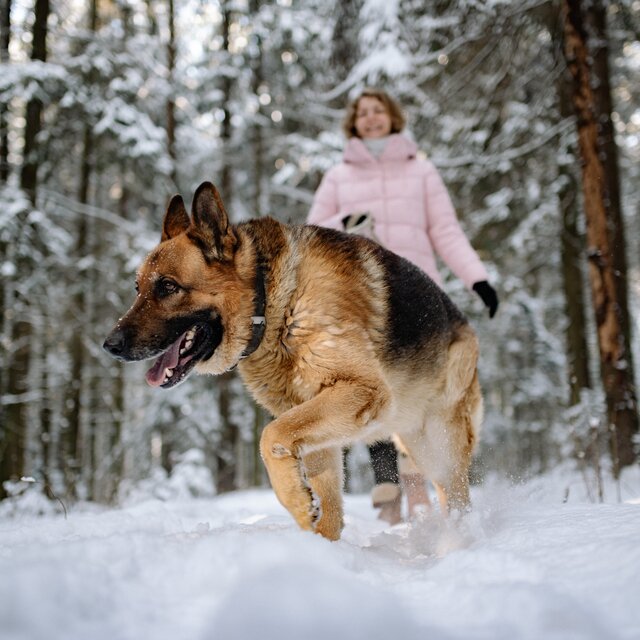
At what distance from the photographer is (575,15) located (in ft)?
17.9

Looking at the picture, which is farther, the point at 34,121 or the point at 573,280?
the point at 573,280

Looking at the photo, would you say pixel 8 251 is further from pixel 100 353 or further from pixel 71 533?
pixel 71 533

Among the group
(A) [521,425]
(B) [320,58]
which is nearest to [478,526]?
(B) [320,58]

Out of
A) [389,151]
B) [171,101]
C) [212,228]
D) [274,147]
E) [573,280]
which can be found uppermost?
[171,101]

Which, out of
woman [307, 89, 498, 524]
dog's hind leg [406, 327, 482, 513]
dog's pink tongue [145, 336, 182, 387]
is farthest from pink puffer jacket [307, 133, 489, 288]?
dog's pink tongue [145, 336, 182, 387]

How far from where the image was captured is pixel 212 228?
275 centimetres

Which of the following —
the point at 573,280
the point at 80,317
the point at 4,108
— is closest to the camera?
the point at 4,108

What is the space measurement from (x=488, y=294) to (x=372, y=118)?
68.8 inches

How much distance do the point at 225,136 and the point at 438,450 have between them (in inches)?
371

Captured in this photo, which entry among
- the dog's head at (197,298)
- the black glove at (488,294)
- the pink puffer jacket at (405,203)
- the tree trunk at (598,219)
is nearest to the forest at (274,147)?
the tree trunk at (598,219)

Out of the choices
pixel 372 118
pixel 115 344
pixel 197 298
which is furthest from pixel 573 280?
pixel 115 344

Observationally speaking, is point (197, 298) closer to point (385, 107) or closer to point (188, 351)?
point (188, 351)

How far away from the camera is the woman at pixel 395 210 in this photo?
404 centimetres

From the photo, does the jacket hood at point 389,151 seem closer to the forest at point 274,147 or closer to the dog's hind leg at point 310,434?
the dog's hind leg at point 310,434
